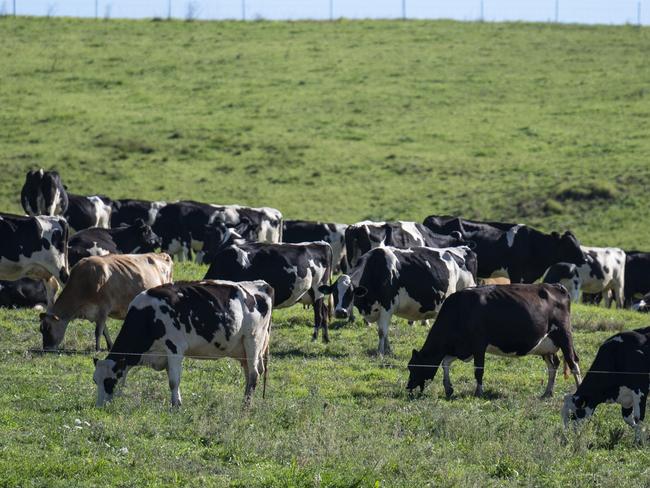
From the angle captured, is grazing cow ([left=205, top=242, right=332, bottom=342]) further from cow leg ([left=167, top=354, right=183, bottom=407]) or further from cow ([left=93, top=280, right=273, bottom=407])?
cow leg ([left=167, top=354, right=183, bottom=407])

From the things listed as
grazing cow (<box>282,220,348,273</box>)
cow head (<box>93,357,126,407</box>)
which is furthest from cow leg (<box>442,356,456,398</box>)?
grazing cow (<box>282,220,348,273</box>)

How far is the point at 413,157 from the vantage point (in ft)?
175

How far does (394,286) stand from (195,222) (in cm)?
1423

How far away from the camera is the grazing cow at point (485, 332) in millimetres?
18844

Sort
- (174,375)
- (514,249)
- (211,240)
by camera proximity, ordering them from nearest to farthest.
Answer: (174,375) < (514,249) < (211,240)

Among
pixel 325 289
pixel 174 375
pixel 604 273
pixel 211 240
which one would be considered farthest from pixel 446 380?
pixel 211 240

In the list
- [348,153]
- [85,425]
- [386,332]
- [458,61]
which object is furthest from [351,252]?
[458,61]

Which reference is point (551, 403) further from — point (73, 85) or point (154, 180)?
point (73, 85)

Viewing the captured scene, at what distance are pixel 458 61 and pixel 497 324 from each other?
1997 inches

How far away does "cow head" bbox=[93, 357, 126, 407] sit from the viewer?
54.1ft

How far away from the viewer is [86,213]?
35.8 meters

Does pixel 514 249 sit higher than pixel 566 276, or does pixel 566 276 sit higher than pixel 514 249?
pixel 514 249

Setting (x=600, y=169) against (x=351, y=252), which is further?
(x=600, y=169)

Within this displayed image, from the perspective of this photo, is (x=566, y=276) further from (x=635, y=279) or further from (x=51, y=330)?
(x=51, y=330)
